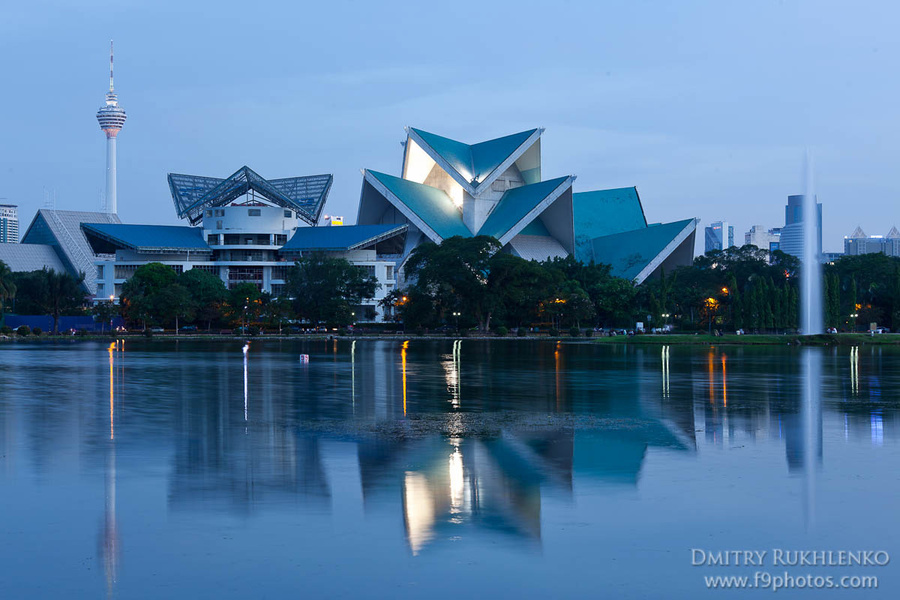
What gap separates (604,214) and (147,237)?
192 ft

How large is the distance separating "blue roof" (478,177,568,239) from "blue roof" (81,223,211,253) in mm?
35590

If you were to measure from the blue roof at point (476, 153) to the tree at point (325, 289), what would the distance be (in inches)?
977

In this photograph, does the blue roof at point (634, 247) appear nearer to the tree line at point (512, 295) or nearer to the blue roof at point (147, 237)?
the tree line at point (512, 295)

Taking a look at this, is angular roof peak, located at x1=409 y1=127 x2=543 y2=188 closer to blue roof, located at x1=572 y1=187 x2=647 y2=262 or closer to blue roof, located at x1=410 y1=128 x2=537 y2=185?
blue roof, located at x1=410 y1=128 x2=537 y2=185

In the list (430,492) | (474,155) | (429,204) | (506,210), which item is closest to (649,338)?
(506,210)

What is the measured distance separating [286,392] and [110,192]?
544 ft

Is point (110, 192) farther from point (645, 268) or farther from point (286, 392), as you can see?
point (286, 392)

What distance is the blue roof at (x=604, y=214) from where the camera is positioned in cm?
12369

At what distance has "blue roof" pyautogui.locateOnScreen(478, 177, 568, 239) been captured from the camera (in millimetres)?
111312

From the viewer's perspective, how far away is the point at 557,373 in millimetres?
32469

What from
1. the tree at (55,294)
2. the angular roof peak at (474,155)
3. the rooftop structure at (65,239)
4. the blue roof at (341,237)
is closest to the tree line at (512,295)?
the tree at (55,294)

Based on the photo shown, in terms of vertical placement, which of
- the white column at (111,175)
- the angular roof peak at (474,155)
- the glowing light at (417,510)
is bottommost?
the glowing light at (417,510)

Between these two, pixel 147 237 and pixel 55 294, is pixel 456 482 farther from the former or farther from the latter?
pixel 147 237

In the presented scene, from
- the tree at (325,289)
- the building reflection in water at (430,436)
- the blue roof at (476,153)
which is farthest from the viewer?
the blue roof at (476,153)
